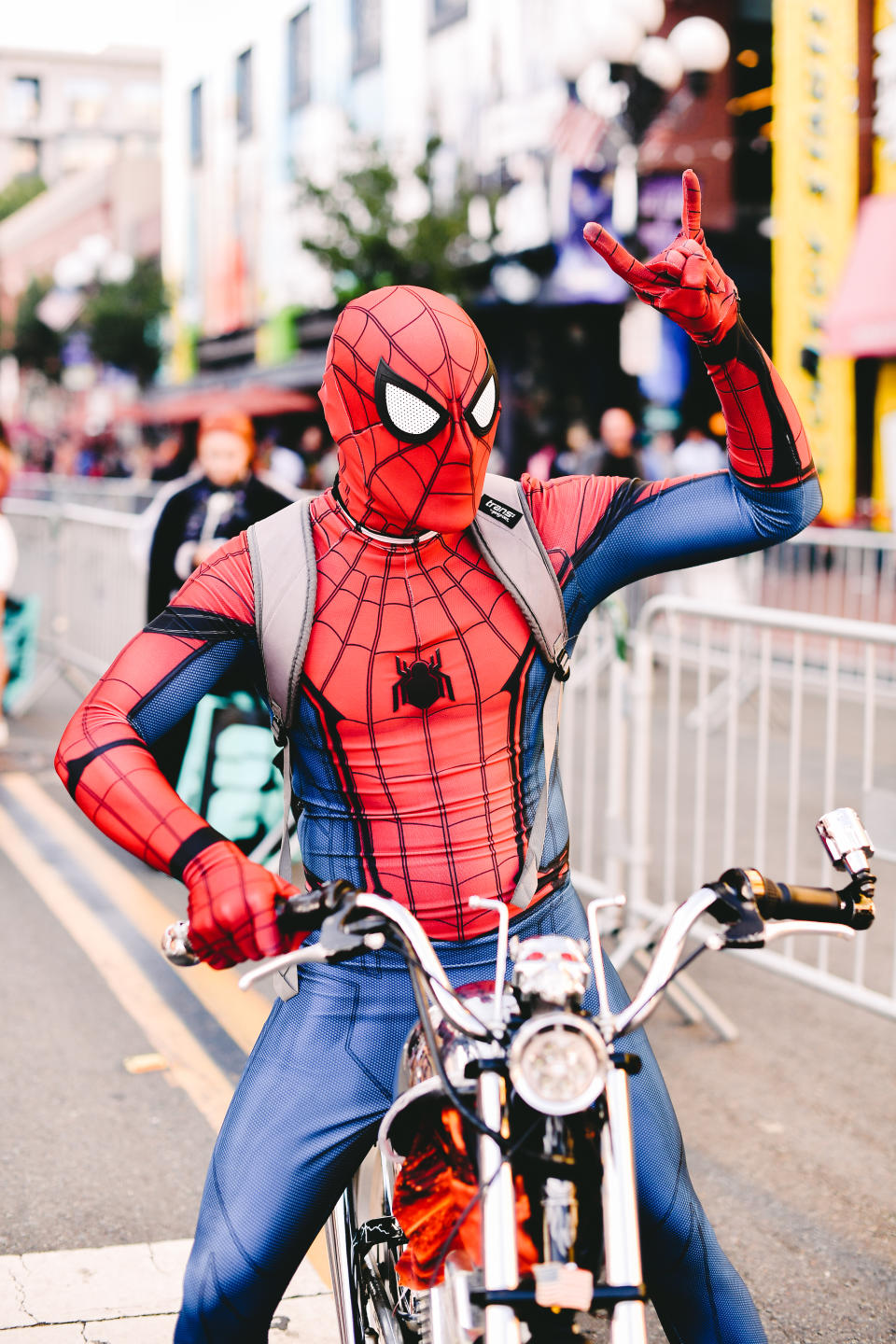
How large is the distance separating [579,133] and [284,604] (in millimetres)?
18427

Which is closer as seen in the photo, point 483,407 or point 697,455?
point 483,407

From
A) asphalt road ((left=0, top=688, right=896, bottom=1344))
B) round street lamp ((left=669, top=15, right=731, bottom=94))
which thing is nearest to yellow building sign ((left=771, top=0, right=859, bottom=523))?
round street lamp ((left=669, top=15, right=731, bottom=94))

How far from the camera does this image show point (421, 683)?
82.4 inches

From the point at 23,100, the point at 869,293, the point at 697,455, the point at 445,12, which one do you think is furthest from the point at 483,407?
the point at 23,100

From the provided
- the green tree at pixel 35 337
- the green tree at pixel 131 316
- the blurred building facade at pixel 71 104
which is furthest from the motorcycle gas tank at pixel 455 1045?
the blurred building facade at pixel 71 104

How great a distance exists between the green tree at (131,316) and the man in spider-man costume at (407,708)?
3834cm

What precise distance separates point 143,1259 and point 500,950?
75.0 inches

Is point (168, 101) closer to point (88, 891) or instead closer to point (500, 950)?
point (88, 891)

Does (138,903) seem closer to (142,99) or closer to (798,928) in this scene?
(798,928)

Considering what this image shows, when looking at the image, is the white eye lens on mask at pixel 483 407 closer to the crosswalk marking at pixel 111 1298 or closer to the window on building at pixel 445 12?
the crosswalk marking at pixel 111 1298

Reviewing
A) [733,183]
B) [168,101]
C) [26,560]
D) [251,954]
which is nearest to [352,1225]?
[251,954]

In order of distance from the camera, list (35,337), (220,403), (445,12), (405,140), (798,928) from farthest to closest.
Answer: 1. (35,337)
2. (220,403)
3. (445,12)
4. (405,140)
5. (798,928)

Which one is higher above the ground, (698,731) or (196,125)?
(196,125)

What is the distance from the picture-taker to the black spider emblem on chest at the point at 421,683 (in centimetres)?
209
